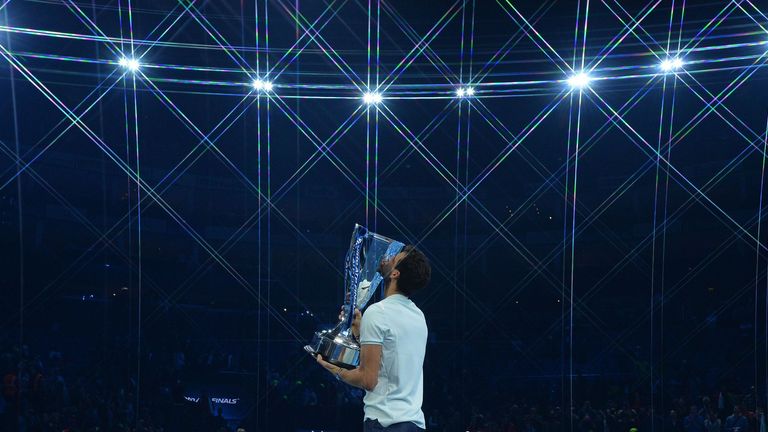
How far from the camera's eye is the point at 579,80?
6.07 m

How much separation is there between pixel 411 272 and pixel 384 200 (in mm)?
3795

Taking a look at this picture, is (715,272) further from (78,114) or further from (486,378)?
(78,114)

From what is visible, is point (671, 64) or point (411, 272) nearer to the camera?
point (411, 272)

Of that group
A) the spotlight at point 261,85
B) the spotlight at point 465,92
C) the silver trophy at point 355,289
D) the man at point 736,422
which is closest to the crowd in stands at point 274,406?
the man at point 736,422

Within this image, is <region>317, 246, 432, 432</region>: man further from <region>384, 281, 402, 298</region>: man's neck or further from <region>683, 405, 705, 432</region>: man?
<region>683, 405, 705, 432</region>: man

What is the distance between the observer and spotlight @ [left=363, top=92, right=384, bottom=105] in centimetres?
603

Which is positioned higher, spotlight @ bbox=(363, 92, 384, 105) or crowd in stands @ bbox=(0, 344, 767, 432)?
spotlight @ bbox=(363, 92, 384, 105)

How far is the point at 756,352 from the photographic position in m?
5.88

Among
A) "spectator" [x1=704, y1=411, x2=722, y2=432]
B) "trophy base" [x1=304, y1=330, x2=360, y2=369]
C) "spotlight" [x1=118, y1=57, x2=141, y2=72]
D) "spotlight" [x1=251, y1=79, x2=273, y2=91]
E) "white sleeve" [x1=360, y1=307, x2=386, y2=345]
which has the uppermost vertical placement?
"spotlight" [x1=118, y1=57, x2=141, y2=72]

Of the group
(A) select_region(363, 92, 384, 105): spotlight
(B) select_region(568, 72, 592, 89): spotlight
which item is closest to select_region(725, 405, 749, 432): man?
(B) select_region(568, 72, 592, 89): spotlight

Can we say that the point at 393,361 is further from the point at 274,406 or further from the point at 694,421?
the point at 694,421

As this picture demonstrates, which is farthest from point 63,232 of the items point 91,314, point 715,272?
point 715,272

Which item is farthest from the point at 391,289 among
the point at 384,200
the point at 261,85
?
the point at 261,85

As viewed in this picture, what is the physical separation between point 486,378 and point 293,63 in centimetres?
292
